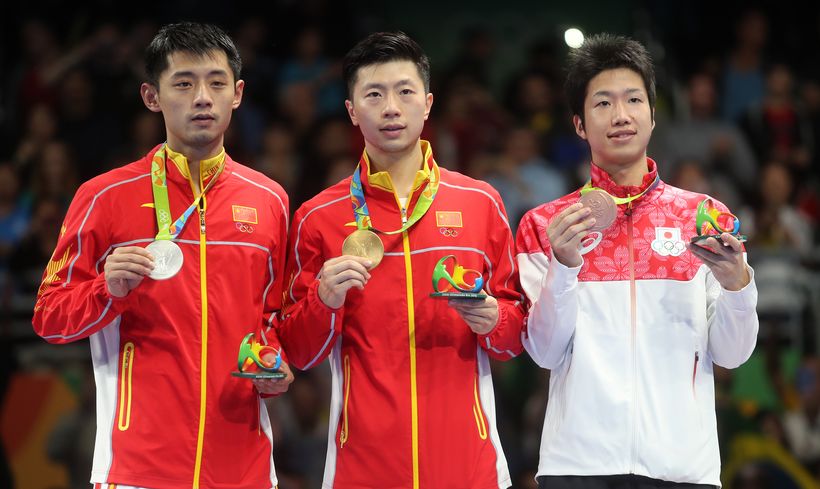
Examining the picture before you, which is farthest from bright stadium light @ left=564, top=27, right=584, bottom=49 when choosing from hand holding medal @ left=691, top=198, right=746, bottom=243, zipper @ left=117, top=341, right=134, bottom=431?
zipper @ left=117, top=341, right=134, bottom=431

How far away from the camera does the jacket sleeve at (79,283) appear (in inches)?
140

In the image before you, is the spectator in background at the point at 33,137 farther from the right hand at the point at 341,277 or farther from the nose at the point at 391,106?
the right hand at the point at 341,277

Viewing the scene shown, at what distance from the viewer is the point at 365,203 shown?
3904mm

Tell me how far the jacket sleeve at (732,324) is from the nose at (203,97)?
67.2 inches

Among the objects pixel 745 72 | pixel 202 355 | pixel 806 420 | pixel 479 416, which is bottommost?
pixel 806 420

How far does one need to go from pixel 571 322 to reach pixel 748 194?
4.93 metres

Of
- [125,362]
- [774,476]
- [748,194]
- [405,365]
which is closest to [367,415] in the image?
[405,365]

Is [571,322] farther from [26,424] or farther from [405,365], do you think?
[26,424]

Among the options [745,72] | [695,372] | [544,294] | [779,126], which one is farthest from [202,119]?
[745,72]

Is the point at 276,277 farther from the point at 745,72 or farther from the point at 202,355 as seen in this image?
the point at 745,72

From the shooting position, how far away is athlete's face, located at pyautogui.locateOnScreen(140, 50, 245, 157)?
377 cm

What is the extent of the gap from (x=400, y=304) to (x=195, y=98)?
96cm

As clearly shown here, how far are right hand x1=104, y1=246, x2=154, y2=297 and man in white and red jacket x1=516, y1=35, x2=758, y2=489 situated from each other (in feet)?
4.08

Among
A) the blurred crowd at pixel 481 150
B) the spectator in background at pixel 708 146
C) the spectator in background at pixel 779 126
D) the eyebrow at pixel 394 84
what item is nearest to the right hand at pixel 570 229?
the eyebrow at pixel 394 84
